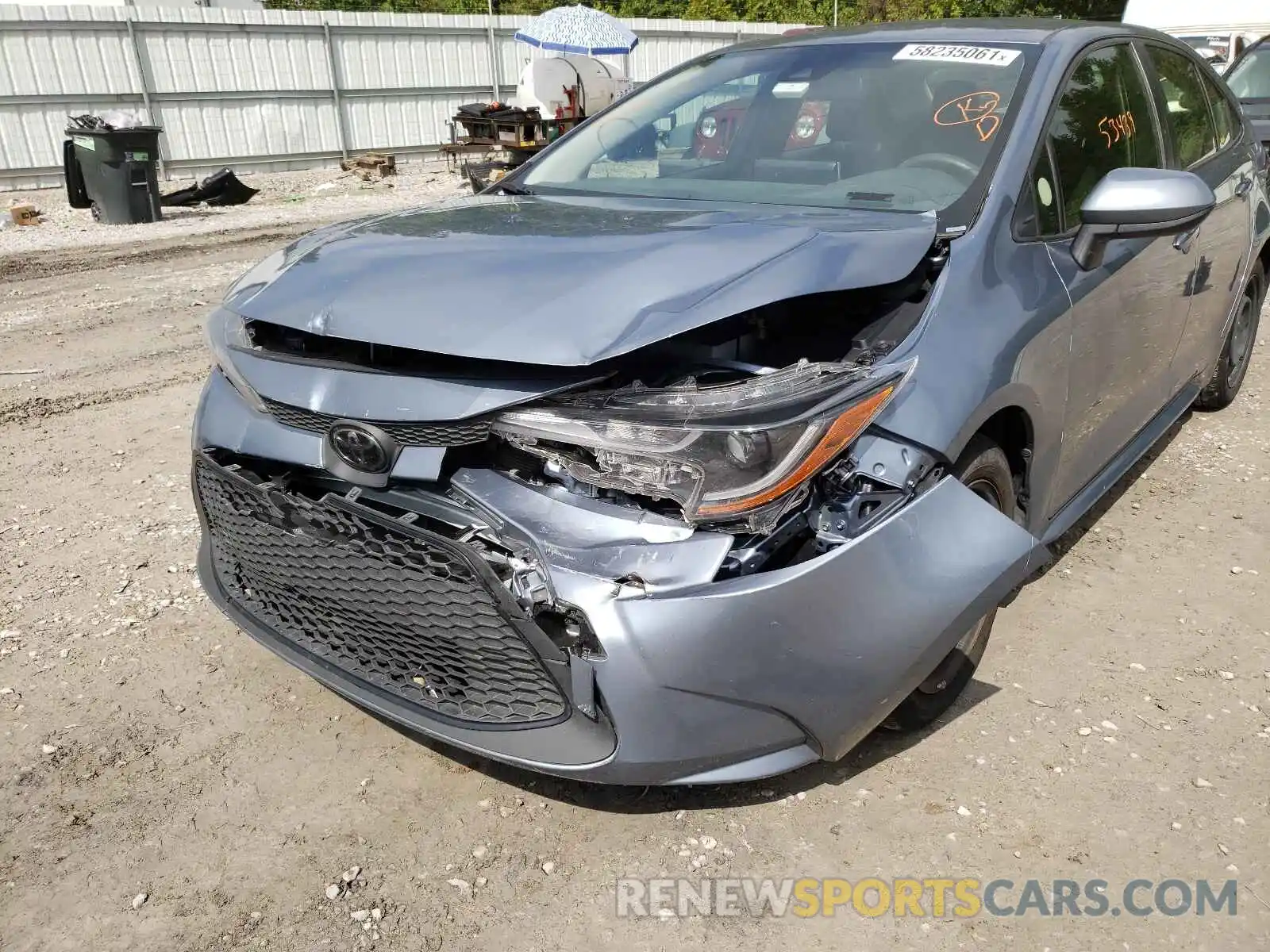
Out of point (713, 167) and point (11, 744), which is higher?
point (713, 167)

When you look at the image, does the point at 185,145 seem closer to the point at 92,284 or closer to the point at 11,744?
the point at 92,284

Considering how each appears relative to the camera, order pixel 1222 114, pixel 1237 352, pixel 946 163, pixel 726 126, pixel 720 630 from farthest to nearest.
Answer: pixel 1237 352
pixel 1222 114
pixel 726 126
pixel 946 163
pixel 720 630

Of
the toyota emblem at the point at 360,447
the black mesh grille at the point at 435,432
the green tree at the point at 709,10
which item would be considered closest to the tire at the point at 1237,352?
the black mesh grille at the point at 435,432

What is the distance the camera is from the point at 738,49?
369cm

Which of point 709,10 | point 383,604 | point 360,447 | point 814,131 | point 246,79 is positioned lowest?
point 383,604

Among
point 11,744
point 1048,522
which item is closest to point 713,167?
point 1048,522

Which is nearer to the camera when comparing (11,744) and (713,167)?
(11,744)

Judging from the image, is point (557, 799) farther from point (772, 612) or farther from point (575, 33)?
point (575, 33)

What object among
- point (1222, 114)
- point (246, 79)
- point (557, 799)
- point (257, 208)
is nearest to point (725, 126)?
point (557, 799)

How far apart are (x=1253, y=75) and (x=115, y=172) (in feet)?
41.3

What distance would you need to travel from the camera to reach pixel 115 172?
11.4 meters

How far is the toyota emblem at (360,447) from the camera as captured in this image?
2.14 m

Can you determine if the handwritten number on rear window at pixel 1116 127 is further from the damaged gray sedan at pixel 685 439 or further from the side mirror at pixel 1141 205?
the side mirror at pixel 1141 205

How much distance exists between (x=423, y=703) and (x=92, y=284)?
7524 millimetres
